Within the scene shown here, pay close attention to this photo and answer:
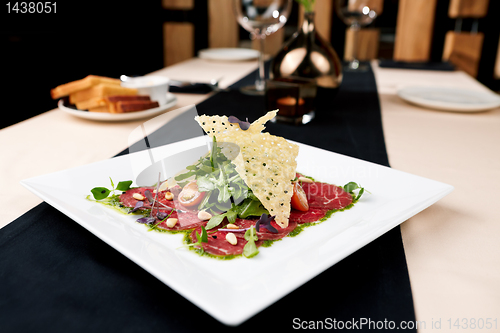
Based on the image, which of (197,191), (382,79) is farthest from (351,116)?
A: (197,191)

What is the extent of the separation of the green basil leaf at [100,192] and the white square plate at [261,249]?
0.05 feet

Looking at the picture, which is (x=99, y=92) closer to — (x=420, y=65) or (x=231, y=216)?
(x=231, y=216)

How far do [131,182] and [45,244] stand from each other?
0.60ft

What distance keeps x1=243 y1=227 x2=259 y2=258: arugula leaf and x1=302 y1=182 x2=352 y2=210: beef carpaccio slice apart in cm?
16

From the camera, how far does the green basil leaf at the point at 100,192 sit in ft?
2.19

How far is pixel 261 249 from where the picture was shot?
547 millimetres

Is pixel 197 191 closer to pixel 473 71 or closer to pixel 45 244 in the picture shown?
pixel 45 244

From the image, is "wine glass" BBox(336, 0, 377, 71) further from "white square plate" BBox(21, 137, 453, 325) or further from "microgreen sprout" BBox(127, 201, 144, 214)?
"microgreen sprout" BBox(127, 201, 144, 214)

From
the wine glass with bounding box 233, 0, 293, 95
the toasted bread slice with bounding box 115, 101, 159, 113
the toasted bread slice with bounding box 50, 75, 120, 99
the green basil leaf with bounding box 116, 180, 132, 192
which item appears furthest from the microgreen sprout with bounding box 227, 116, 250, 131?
the wine glass with bounding box 233, 0, 293, 95

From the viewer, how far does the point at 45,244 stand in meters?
0.59

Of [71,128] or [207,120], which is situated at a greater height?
[207,120]

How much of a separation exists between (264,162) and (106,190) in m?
0.29

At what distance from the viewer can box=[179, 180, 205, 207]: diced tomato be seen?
644mm

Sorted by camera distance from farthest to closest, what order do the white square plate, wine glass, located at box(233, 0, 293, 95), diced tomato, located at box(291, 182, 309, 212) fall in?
wine glass, located at box(233, 0, 293, 95), diced tomato, located at box(291, 182, 309, 212), the white square plate
